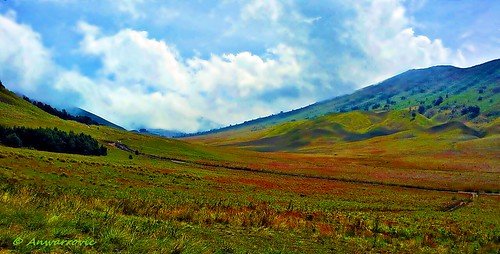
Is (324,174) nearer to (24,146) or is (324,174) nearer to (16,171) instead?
(24,146)

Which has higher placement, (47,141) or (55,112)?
(55,112)

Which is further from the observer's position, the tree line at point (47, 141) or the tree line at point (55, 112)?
the tree line at point (55, 112)

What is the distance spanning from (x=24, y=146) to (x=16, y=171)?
38463 millimetres

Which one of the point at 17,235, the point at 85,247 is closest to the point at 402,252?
the point at 85,247

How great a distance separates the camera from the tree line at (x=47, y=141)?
66.2 meters

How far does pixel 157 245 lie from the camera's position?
9.44 meters

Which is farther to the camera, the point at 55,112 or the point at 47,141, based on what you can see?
the point at 55,112

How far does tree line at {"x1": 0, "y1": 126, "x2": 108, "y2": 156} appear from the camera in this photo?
66.2m

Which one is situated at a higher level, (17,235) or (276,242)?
(17,235)

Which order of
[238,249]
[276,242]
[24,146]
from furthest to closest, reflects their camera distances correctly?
[24,146], [276,242], [238,249]

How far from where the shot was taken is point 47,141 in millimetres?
72562

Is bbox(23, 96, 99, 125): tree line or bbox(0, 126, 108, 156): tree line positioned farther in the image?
bbox(23, 96, 99, 125): tree line

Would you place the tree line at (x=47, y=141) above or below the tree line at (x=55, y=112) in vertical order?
below

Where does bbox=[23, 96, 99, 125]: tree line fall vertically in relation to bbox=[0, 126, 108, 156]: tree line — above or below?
above
